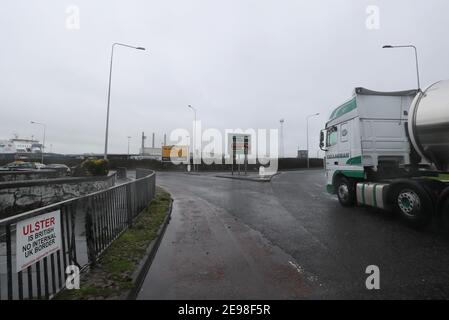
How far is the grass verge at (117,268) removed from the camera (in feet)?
11.0

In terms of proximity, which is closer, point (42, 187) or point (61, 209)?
point (61, 209)

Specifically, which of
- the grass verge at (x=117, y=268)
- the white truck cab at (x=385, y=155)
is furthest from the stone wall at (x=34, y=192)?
the white truck cab at (x=385, y=155)

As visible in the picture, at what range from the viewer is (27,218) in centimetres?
298

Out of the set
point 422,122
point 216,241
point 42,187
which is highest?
point 422,122

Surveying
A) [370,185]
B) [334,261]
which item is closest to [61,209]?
[334,261]

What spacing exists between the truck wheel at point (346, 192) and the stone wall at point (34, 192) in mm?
9580

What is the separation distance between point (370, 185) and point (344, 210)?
4.55 ft

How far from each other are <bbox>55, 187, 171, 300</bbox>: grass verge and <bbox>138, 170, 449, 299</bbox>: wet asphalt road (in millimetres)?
302

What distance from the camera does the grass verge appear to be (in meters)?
3.35

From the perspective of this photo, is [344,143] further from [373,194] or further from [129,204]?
[129,204]

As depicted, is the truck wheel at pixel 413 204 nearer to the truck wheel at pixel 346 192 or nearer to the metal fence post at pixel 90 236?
the truck wheel at pixel 346 192

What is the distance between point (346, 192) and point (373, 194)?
1.58 metres

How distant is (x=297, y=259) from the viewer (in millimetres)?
4844

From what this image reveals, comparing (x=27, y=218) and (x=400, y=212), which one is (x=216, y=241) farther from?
(x=400, y=212)
